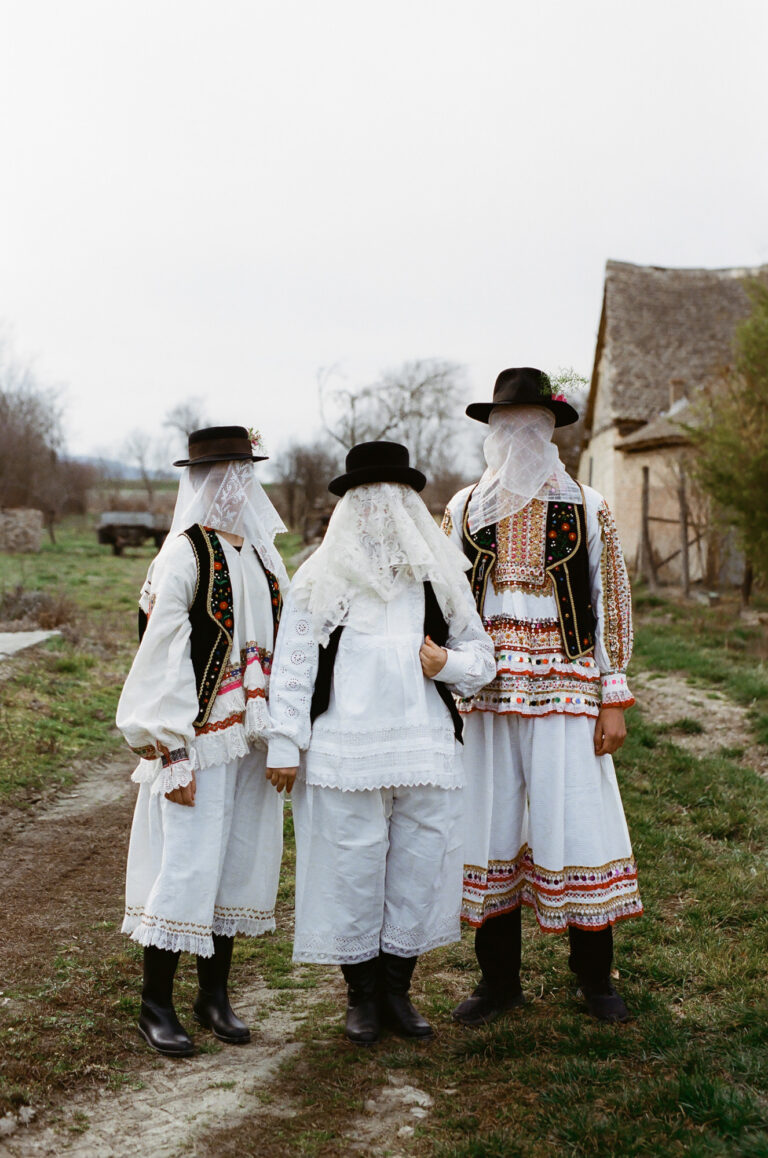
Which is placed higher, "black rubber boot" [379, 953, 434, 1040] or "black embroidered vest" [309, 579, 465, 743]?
"black embroidered vest" [309, 579, 465, 743]

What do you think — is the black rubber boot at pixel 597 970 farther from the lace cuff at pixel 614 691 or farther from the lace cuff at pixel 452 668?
the lace cuff at pixel 452 668

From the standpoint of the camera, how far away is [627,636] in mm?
3461

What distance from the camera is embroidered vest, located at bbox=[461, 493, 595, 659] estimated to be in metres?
3.42

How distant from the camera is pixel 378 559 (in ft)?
10.9

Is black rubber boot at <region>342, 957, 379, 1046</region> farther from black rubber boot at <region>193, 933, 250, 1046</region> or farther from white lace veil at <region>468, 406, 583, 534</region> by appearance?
white lace veil at <region>468, 406, 583, 534</region>

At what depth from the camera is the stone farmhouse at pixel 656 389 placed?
18.3 m

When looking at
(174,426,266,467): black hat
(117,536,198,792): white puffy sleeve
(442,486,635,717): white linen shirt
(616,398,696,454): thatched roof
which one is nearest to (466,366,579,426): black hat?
(442,486,635,717): white linen shirt

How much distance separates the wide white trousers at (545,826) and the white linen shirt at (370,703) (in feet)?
0.68

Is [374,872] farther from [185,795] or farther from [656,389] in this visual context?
[656,389]

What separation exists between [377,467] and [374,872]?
1296 millimetres

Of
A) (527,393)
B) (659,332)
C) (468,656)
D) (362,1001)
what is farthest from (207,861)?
(659,332)

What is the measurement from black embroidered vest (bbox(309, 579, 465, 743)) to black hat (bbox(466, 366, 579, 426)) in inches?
27.2

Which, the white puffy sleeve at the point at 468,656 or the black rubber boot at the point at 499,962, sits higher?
the white puffy sleeve at the point at 468,656

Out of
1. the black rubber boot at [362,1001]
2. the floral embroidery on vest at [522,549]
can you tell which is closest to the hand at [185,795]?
the black rubber boot at [362,1001]
